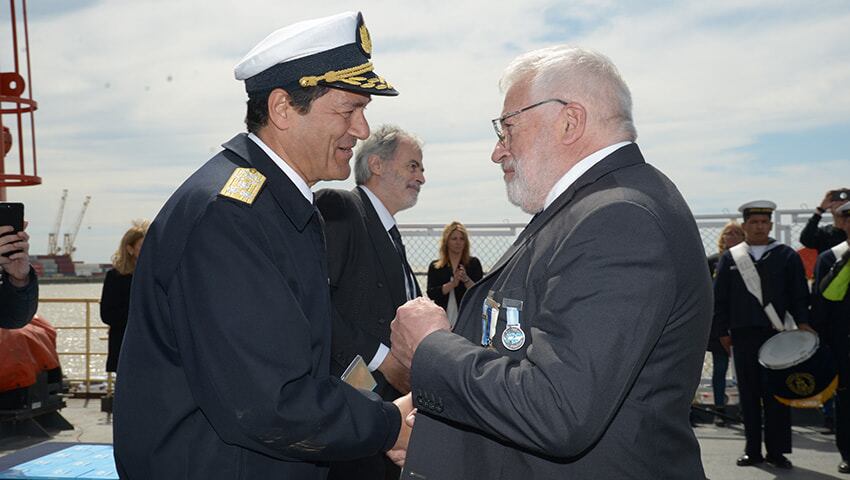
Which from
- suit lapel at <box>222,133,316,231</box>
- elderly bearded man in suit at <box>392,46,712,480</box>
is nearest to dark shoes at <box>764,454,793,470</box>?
elderly bearded man in suit at <box>392,46,712,480</box>

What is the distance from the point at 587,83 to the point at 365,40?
0.65 m

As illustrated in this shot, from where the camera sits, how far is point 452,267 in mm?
8945

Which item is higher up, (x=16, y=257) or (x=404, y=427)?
(x=16, y=257)

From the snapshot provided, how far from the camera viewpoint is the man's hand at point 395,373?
11.4 feet

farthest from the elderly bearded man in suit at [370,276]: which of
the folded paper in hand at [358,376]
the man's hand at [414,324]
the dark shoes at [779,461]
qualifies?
the dark shoes at [779,461]

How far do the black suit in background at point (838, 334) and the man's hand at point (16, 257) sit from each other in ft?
20.0

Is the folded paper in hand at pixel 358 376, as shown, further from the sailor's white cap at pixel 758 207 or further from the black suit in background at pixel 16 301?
the sailor's white cap at pixel 758 207

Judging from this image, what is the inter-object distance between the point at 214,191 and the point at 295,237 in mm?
227

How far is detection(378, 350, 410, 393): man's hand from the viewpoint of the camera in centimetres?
348

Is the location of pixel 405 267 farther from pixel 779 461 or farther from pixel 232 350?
pixel 779 461

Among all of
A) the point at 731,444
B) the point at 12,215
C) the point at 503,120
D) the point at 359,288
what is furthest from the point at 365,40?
the point at 731,444

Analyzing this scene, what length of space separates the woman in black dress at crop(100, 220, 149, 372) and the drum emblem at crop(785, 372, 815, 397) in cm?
575

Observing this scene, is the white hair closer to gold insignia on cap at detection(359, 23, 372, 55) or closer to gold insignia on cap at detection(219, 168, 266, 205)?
gold insignia on cap at detection(359, 23, 372, 55)

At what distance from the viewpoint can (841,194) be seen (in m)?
8.10
